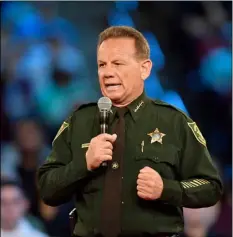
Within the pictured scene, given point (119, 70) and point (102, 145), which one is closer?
point (102, 145)

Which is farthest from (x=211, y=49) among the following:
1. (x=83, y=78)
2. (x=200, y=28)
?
(x=83, y=78)

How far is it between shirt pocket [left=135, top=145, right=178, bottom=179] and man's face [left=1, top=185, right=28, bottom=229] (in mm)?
1913

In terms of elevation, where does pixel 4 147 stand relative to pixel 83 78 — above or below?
below

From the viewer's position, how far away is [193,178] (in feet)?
5.74

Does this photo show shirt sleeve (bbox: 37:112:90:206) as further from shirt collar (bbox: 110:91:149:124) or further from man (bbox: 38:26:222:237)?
shirt collar (bbox: 110:91:149:124)

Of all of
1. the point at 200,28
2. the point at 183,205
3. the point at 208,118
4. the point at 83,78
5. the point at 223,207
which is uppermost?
the point at 200,28

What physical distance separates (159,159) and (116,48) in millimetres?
359

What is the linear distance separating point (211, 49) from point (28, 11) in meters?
1.14

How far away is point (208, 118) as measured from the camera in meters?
3.57

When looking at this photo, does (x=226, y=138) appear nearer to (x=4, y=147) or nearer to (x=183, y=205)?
(x=4, y=147)

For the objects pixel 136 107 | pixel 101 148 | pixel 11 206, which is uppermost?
pixel 136 107

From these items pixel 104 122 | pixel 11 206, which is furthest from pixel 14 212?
pixel 104 122

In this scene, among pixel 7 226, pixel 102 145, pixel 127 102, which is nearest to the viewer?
pixel 102 145

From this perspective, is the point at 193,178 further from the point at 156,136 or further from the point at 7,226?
the point at 7,226
